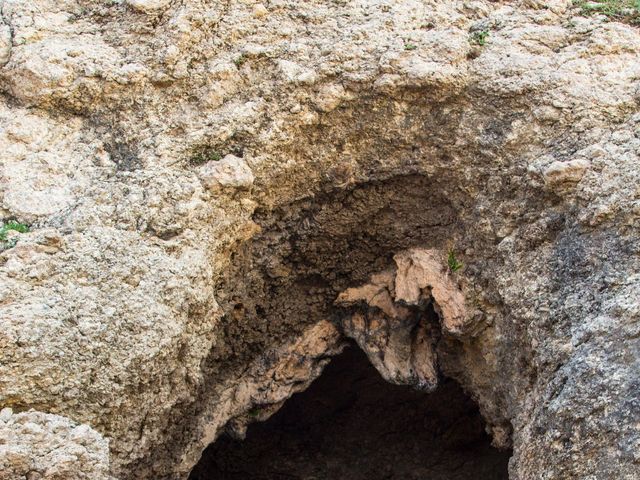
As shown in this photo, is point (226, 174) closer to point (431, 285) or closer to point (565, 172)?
point (431, 285)

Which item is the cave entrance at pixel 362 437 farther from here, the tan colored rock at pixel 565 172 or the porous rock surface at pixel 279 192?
the tan colored rock at pixel 565 172

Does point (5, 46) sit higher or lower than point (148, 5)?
lower

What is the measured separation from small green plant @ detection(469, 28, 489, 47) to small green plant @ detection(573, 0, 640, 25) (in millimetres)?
782

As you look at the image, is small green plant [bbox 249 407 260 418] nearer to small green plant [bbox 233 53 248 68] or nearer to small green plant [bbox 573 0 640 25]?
small green plant [bbox 233 53 248 68]

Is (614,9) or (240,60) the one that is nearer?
(240,60)

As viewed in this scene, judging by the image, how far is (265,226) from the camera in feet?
20.6

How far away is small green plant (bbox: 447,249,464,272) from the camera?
628 centimetres

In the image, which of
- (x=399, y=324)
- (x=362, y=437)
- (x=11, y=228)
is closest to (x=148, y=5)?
(x=11, y=228)

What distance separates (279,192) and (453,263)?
143 cm

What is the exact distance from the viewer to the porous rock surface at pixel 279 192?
517 cm

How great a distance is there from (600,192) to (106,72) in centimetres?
346

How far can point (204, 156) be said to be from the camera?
5.86 m

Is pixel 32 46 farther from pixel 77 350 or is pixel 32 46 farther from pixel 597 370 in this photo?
pixel 597 370

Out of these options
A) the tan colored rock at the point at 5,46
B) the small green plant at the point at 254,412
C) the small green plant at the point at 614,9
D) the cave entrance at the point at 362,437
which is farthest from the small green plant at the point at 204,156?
the cave entrance at the point at 362,437
